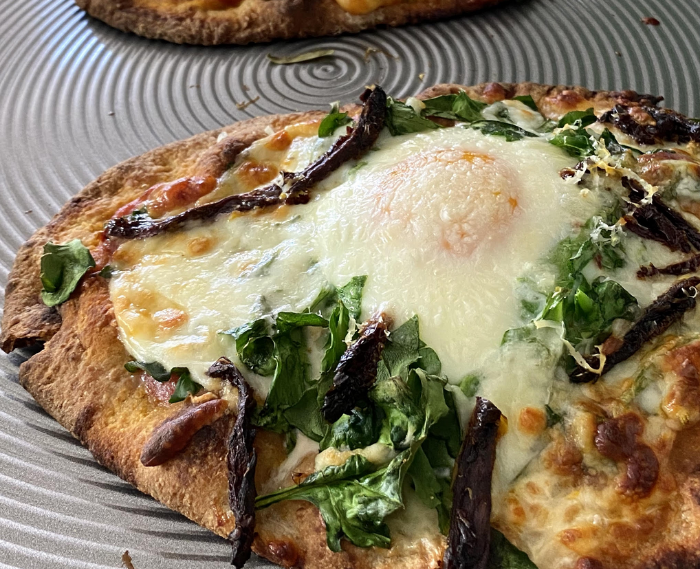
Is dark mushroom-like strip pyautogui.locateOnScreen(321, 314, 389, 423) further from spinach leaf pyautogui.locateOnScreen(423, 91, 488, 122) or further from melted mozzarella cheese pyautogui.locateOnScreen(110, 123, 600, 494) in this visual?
spinach leaf pyautogui.locateOnScreen(423, 91, 488, 122)

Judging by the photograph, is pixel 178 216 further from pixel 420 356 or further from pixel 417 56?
pixel 417 56

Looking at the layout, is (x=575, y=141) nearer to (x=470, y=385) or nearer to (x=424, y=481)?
(x=470, y=385)

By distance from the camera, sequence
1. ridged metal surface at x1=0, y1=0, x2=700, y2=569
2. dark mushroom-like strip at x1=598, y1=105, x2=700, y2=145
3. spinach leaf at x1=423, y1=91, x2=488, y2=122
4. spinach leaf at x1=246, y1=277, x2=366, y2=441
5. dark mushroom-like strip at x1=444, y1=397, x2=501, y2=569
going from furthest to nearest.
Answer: ridged metal surface at x1=0, y1=0, x2=700, y2=569
spinach leaf at x1=423, y1=91, x2=488, y2=122
dark mushroom-like strip at x1=598, y1=105, x2=700, y2=145
spinach leaf at x1=246, y1=277, x2=366, y2=441
dark mushroom-like strip at x1=444, y1=397, x2=501, y2=569

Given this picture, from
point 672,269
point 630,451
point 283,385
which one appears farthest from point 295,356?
point 672,269

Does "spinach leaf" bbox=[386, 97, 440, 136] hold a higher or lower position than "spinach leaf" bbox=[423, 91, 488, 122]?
higher

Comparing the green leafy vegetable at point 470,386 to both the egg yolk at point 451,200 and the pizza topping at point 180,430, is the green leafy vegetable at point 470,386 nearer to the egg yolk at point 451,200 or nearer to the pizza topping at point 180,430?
the egg yolk at point 451,200

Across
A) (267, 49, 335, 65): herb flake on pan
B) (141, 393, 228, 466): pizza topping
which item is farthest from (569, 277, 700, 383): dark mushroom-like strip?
(267, 49, 335, 65): herb flake on pan

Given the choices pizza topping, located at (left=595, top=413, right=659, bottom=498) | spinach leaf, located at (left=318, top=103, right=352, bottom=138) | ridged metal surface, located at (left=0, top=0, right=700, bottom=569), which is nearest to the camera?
pizza topping, located at (left=595, top=413, right=659, bottom=498)

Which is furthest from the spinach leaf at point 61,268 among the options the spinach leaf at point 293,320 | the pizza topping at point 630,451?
the pizza topping at point 630,451
